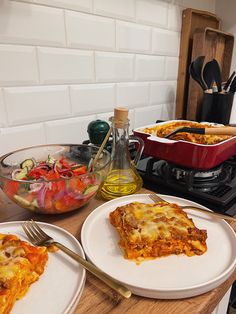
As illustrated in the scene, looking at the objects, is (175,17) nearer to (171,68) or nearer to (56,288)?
(171,68)

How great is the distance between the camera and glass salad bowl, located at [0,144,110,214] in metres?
0.49

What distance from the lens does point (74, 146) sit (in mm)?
697

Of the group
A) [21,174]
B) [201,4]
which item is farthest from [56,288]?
[201,4]

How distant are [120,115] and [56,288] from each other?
0.36m

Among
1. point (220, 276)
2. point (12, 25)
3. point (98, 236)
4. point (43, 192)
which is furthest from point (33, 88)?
point (220, 276)

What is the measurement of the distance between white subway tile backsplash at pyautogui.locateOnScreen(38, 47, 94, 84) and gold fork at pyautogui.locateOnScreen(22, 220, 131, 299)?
451 millimetres

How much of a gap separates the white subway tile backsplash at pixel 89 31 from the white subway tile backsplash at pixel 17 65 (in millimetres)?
141

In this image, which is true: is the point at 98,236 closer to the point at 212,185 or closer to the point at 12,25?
the point at 212,185

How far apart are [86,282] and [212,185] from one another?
0.40 m

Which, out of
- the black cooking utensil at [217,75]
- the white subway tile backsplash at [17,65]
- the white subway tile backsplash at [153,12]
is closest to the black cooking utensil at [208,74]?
the black cooking utensil at [217,75]

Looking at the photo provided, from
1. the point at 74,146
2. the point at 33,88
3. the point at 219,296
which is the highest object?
the point at 33,88

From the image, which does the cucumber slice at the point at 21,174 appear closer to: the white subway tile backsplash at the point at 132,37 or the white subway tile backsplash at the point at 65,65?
the white subway tile backsplash at the point at 65,65

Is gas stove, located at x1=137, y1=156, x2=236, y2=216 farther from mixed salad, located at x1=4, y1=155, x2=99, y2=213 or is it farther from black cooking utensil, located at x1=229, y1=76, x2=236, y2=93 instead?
black cooking utensil, located at x1=229, y1=76, x2=236, y2=93

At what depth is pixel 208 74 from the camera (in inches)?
42.1
